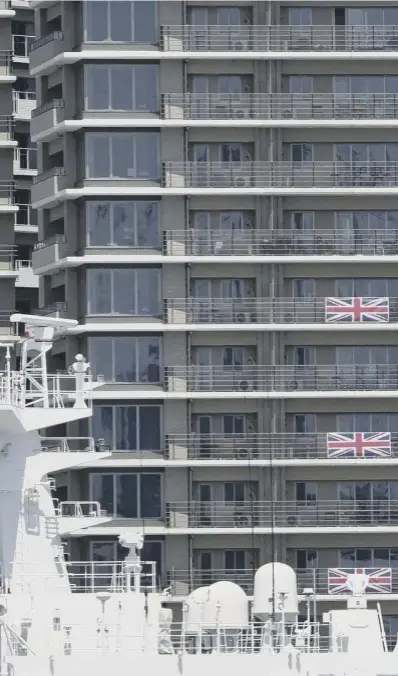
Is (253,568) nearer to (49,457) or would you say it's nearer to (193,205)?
(193,205)

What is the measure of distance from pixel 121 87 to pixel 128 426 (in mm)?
13688

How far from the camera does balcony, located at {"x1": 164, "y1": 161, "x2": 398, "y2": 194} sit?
333ft

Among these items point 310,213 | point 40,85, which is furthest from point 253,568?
point 40,85

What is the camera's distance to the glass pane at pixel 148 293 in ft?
331

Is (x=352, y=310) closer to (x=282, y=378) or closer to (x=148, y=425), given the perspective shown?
(x=282, y=378)

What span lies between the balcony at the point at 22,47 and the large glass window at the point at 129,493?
1064 inches

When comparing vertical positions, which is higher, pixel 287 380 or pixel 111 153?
pixel 111 153

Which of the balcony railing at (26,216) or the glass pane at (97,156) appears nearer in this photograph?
the glass pane at (97,156)

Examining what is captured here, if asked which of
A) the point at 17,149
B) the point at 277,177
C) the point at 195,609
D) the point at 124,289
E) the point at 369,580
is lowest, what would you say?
the point at 369,580

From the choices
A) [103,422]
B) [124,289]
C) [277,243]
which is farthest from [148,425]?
[277,243]

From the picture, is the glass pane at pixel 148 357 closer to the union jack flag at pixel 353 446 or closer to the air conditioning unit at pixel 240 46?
the union jack flag at pixel 353 446

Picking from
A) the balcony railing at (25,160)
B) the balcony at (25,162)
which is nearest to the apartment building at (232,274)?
the balcony at (25,162)

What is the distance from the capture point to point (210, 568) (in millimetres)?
99625

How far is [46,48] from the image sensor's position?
10369 cm
